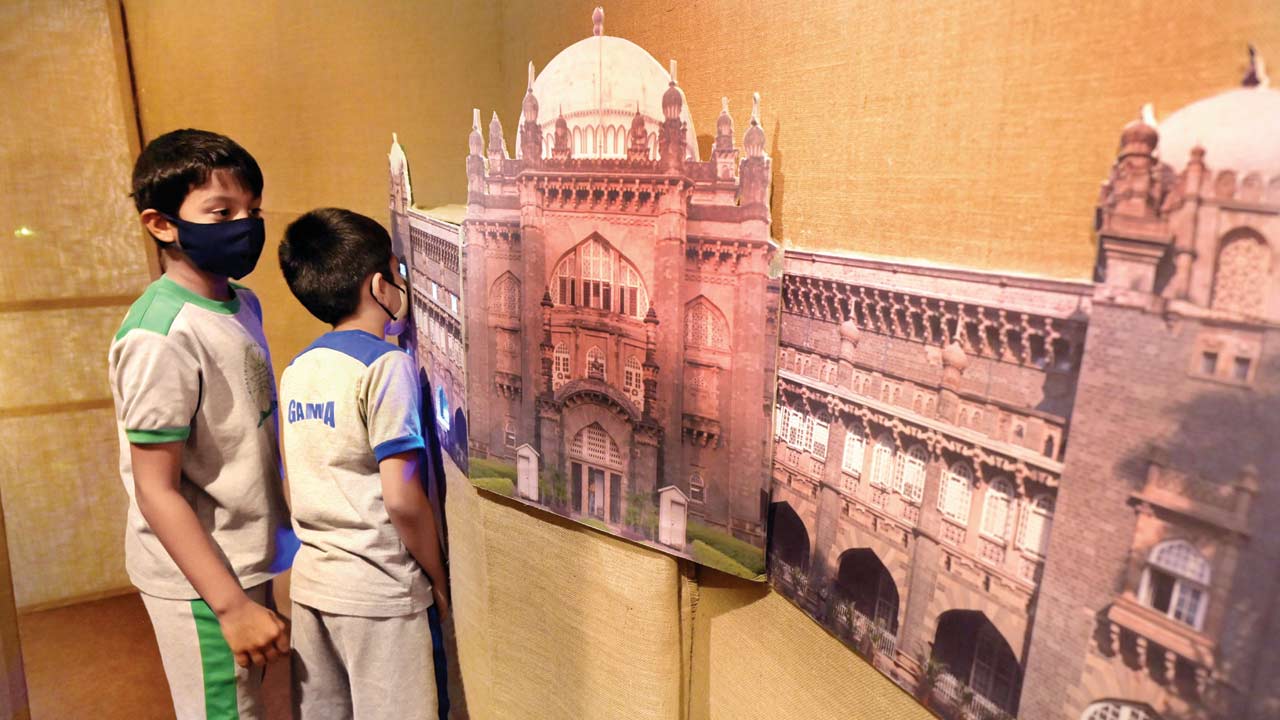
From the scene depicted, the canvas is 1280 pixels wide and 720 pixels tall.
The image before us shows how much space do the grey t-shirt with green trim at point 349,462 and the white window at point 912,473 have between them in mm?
1166

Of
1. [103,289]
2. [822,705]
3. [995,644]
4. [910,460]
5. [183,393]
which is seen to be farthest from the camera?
[103,289]

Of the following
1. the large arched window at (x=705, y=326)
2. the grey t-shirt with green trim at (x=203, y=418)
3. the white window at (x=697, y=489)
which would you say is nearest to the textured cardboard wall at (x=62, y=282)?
the grey t-shirt with green trim at (x=203, y=418)

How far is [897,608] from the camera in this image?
4.17ft

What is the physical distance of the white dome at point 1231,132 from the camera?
75cm

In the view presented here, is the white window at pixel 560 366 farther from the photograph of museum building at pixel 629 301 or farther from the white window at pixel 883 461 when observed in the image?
the white window at pixel 883 461

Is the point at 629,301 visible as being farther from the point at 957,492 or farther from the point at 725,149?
the point at 957,492

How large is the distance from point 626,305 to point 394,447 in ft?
2.27

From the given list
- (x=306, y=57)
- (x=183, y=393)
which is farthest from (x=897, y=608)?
(x=306, y=57)

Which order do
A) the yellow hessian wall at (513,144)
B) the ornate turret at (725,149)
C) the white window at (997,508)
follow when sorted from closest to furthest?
the yellow hessian wall at (513,144) < the white window at (997,508) < the ornate turret at (725,149)

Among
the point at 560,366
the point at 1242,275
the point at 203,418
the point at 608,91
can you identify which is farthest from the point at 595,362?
the point at 1242,275

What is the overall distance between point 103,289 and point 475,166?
2.18 metres

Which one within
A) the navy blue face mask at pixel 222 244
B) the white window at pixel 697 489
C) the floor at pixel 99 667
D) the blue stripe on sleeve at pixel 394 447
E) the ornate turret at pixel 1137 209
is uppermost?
the ornate turret at pixel 1137 209

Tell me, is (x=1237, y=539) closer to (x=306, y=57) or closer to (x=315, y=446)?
(x=315, y=446)

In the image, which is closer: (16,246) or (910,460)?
(910,460)
